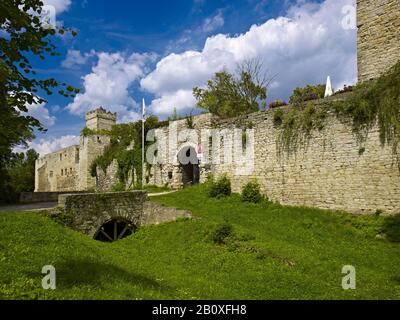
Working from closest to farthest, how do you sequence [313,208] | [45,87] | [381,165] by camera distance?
[45,87], [381,165], [313,208]

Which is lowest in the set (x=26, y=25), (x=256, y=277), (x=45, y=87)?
(x=256, y=277)

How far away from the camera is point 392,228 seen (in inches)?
446

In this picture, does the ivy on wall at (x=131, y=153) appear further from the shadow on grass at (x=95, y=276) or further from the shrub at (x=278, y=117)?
the shadow on grass at (x=95, y=276)

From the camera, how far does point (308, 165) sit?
14750mm

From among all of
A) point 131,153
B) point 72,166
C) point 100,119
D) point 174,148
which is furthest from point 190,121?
point 100,119

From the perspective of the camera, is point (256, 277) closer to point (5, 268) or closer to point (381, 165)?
point (5, 268)

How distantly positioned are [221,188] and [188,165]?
5809 millimetres

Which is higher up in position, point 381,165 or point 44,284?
point 381,165

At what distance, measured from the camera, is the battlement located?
55688 millimetres

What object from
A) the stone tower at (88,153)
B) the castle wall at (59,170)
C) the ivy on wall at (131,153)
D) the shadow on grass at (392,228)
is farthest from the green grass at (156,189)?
the castle wall at (59,170)

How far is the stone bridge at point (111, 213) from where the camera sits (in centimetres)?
1508

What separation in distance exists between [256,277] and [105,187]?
2318cm

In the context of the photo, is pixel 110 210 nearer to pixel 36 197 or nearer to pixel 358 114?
pixel 358 114
